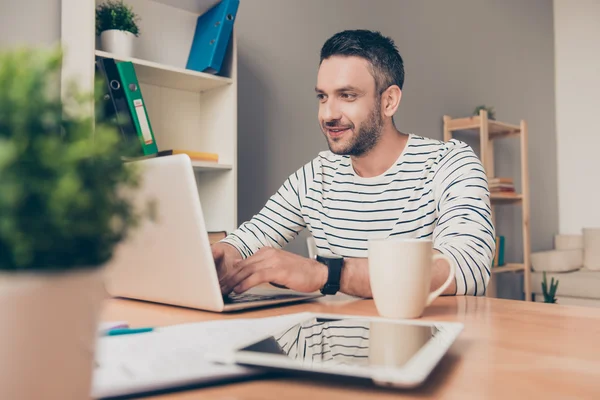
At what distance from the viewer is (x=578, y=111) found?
470cm

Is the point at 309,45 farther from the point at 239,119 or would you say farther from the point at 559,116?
the point at 559,116

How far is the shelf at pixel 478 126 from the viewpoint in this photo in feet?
10.9

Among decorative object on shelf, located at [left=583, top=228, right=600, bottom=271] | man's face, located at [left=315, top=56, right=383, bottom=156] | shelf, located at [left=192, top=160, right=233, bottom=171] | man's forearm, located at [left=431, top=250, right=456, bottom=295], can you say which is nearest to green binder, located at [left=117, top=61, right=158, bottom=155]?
shelf, located at [left=192, top=160, right=233, bottom=171]

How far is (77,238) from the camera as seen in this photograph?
0.24m

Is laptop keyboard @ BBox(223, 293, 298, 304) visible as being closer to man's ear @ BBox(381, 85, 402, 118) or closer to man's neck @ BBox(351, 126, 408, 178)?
man's neck @ BBox(351, 126, 408, 178)

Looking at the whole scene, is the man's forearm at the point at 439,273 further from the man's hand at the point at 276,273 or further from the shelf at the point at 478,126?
the shelf at the point at 478,126

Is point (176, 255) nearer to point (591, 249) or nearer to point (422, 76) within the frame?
point (422, 76)

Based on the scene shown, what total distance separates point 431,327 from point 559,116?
489 cm

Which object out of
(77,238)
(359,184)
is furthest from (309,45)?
(77,238)

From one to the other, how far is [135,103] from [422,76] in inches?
81.1

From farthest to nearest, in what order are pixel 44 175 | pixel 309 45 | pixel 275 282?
pixel 309 45
pixel 275 282
pixel 44 175

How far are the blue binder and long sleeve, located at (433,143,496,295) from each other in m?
0.97

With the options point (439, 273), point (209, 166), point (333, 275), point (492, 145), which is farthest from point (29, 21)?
point (492, 145)

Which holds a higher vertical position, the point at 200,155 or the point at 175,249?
the point at 200,155
